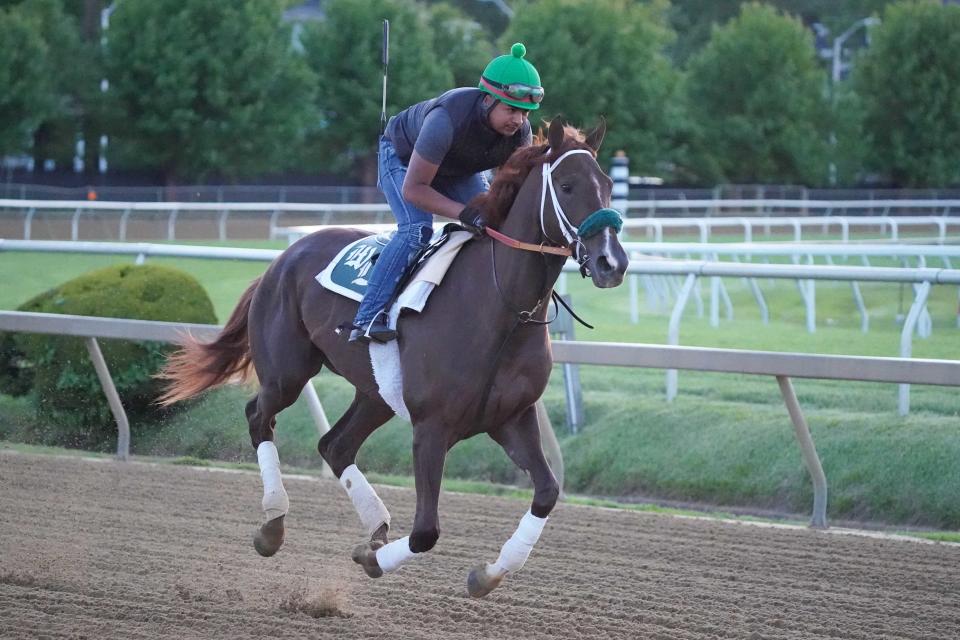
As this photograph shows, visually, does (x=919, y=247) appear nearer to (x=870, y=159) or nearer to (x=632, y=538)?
(x=632, y=538)

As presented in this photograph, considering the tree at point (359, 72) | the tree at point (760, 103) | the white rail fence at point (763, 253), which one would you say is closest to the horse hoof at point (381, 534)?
the white rail fence at point (763, 253)

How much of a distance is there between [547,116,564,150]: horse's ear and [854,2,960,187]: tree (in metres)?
34.2

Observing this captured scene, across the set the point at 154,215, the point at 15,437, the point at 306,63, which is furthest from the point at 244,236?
the point at 306,63

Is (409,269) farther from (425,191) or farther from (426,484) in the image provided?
(426,484)

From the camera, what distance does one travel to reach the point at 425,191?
5.05 m

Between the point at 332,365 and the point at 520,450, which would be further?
the point at 332,365

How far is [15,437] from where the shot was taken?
934 centimetres

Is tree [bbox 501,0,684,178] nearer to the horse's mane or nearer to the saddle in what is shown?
the saddle

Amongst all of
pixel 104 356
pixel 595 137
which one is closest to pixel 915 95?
pixel 104 356

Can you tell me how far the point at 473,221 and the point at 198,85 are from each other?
2860cm

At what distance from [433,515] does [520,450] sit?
40cm

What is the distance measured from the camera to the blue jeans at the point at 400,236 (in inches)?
202

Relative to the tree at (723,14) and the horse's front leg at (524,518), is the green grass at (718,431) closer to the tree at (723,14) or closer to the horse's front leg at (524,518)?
the horse's front leg at (524,518)

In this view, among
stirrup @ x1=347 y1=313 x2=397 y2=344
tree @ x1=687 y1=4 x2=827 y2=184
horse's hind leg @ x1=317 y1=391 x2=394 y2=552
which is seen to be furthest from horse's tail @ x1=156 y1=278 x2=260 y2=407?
tree @ x1=687 y1=4 x2=827 y2=184
